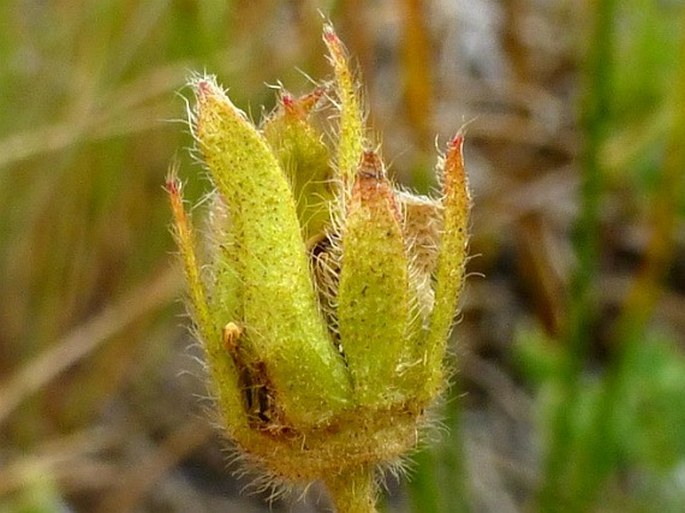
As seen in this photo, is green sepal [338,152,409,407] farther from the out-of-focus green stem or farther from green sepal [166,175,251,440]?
the out-of-focus green stem

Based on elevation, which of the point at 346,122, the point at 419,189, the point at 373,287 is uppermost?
the point at 419,189

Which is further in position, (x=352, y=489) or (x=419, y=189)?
(x=419, y=189)

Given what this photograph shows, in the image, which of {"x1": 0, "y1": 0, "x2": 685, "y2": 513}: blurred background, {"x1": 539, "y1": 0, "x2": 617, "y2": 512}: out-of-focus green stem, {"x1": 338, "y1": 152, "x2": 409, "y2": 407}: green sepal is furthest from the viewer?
{"x1": 0, "y1": 0, "x2": 685, "y2": 513}: blurred background

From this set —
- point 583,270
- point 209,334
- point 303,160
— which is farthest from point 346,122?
point 583,270

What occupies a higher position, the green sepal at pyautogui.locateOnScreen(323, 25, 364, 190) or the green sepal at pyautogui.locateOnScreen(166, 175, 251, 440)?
the green sepal at pyautogui.locateOnScreen(323, 25, 364, 190)

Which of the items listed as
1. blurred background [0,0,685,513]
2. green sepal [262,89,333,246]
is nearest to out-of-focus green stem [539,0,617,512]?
blurred background [0,0,685,513]

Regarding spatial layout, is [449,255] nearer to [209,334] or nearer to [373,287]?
[373,287]

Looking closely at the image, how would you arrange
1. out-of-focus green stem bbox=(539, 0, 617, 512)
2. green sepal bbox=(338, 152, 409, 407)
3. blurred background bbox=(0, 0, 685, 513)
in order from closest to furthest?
1. green sepal bbox=(338, 152, 409, 407)
2. out-of-focus green stem bbox=(539, 0, 617, 512)
3. blurred background bbox=(0, 0, 685, 513)
